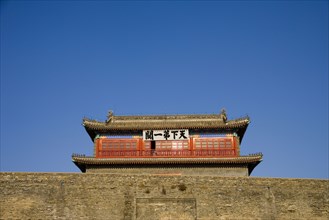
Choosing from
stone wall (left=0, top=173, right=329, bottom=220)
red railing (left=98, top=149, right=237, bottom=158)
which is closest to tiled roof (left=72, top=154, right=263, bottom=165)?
red railing (left=98, top=149, right=237, bottom=158)

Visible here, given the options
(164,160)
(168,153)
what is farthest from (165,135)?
(164,160)

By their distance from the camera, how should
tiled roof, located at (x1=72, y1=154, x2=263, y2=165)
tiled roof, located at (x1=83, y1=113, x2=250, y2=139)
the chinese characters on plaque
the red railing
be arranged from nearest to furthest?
tiled roof, located at (x1=72, y1=154, x2=263, y2=165) < the red railing < tiled roof, located at (x1=83, y1=113, x2=250, y2=139) < the chinese characters on plaque

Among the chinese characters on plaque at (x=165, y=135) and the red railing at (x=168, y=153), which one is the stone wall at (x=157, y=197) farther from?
the chinese characters on plaque at (x=165, y=135)

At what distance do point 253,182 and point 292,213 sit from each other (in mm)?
2086

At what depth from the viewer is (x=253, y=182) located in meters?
19.2

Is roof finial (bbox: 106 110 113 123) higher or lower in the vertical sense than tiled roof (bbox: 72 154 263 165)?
higher

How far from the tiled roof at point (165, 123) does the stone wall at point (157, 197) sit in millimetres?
5237

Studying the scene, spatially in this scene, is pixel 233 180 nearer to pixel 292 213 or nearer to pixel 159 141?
pixel 292 213

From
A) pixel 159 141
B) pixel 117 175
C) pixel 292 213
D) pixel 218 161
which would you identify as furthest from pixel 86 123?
pixel 292 213

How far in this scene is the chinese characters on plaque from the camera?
2422cm

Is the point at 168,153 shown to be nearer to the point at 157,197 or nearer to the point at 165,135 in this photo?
the point at 165,135

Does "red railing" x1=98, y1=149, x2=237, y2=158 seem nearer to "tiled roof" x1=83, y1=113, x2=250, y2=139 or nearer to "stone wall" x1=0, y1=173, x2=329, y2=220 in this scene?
"tiled roof" x1=83, y1=113, x2=250, y2=139

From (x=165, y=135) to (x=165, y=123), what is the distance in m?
0.75

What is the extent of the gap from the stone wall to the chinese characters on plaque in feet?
16.6
